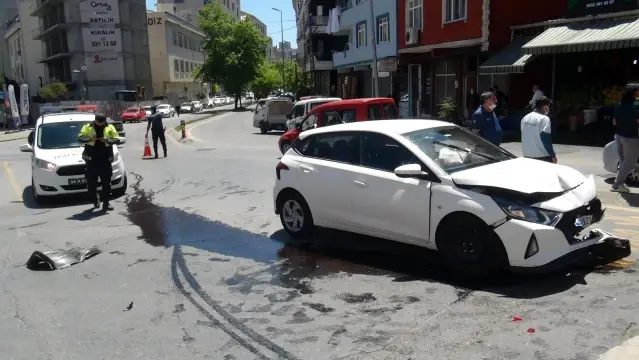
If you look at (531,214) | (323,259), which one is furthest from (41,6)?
(531,214)

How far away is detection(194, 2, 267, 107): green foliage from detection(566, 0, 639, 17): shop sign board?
55413 mm

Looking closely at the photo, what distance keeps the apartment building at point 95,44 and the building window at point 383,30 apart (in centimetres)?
4244

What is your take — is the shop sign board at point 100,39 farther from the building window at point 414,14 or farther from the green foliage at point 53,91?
the building window at point 414,14

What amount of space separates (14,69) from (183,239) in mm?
91828

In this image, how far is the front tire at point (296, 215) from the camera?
754 cm

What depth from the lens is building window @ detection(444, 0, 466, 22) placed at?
2417 centimetres

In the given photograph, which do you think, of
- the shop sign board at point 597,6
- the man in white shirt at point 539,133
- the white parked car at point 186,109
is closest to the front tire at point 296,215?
the man in white shirt at point 539,133

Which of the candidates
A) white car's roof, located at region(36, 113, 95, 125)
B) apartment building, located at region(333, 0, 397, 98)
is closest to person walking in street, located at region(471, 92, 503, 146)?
white car's roof, located at region(36, 113, 95, 125)

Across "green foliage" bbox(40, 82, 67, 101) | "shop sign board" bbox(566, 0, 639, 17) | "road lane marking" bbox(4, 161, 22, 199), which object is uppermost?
"shop sign board" bbox(566, 0, 639, 17)

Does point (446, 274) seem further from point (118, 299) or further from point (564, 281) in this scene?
point (118, 299)

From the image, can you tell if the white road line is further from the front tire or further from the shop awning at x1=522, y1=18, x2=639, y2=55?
the shop awning at x1=522, y1=18, x2=639, y2=55

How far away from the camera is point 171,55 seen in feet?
258

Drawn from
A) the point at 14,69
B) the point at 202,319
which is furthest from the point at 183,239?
the point at 14,69

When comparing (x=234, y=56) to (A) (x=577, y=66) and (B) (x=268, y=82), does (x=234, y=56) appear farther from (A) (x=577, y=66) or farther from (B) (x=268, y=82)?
(A) (x=577, y=66)
